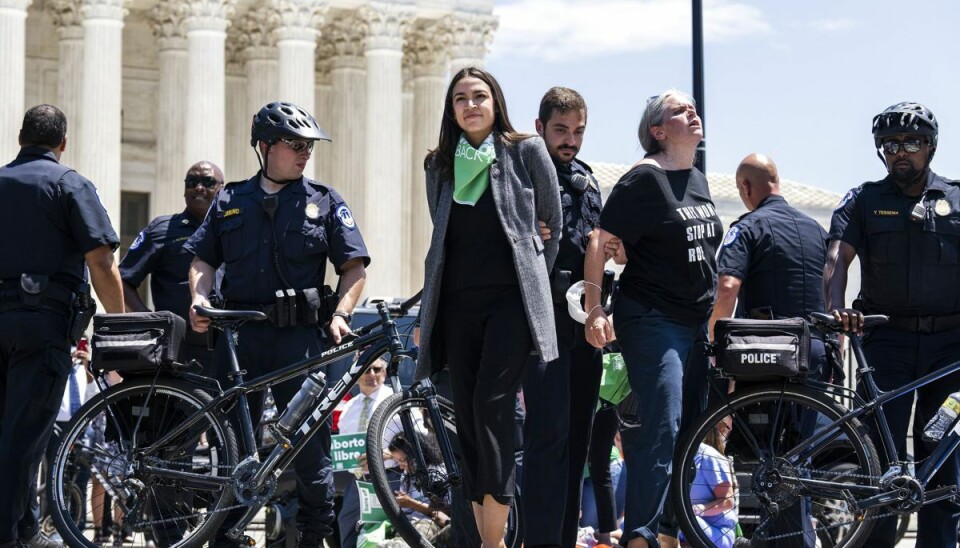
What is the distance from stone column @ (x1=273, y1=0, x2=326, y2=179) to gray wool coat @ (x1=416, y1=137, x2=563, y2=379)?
31.3 m

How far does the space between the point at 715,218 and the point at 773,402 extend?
3.27 feet

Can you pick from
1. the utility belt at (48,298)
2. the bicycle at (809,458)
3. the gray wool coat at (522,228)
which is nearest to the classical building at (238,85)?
the utility belt at (48,298)

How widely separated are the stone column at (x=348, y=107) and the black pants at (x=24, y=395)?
108ft

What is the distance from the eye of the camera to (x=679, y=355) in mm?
7934

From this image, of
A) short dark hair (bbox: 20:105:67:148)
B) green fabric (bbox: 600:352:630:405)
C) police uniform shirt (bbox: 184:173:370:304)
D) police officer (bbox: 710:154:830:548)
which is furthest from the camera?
green fabric (bbox: 600:352:630:405)

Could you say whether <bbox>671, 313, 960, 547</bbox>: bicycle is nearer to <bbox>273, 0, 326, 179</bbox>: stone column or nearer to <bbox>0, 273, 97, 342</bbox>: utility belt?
<bbox>0, 273, 97, 342</bbox>: utility belt

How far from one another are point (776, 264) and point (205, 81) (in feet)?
95.9

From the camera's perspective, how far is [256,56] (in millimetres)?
41625

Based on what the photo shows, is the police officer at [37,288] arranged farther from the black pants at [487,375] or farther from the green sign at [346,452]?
the black pants at [487,375]

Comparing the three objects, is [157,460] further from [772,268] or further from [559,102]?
[772,268]

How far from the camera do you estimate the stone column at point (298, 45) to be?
38844 mm

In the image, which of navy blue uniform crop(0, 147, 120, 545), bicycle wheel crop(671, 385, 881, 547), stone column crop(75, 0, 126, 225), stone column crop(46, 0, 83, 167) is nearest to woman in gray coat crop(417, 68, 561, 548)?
bicycle wheel crop(671, 385, 881, 547)

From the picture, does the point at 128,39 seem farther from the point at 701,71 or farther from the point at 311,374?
the point at 311,374

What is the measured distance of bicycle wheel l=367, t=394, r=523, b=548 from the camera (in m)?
8.00
